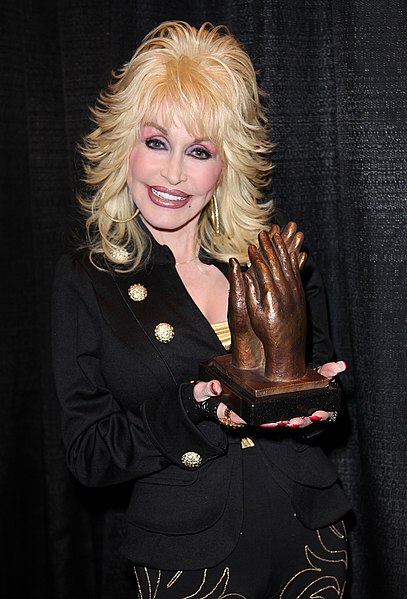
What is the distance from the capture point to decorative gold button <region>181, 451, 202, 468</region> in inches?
51.7

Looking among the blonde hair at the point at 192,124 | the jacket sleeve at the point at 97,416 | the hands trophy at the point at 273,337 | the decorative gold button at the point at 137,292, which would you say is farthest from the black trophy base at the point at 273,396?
the blonde hair at the point at 192,124

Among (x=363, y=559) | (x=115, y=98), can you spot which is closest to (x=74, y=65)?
(x=115, y=98)

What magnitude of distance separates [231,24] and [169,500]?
99cm

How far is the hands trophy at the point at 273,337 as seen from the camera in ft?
3.91

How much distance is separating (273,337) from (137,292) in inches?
13.2

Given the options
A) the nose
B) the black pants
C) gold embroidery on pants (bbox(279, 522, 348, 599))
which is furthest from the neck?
gold embroidery on pants (bbox(279, 522, 348, 599))

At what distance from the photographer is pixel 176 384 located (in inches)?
55.1

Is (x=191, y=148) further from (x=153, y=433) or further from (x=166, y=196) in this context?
(x=153, y=433)

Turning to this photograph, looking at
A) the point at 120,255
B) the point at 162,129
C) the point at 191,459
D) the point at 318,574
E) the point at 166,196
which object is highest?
the point at 162,129

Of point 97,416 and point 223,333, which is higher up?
point 223,333

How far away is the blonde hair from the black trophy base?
0.36 metres

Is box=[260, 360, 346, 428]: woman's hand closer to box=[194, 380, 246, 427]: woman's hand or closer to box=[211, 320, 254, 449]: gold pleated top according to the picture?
box=[194, 380, 246, 427]: woman's hand

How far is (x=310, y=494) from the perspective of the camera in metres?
1.42

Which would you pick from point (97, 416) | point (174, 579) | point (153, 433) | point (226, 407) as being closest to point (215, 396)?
point (226, 407)
